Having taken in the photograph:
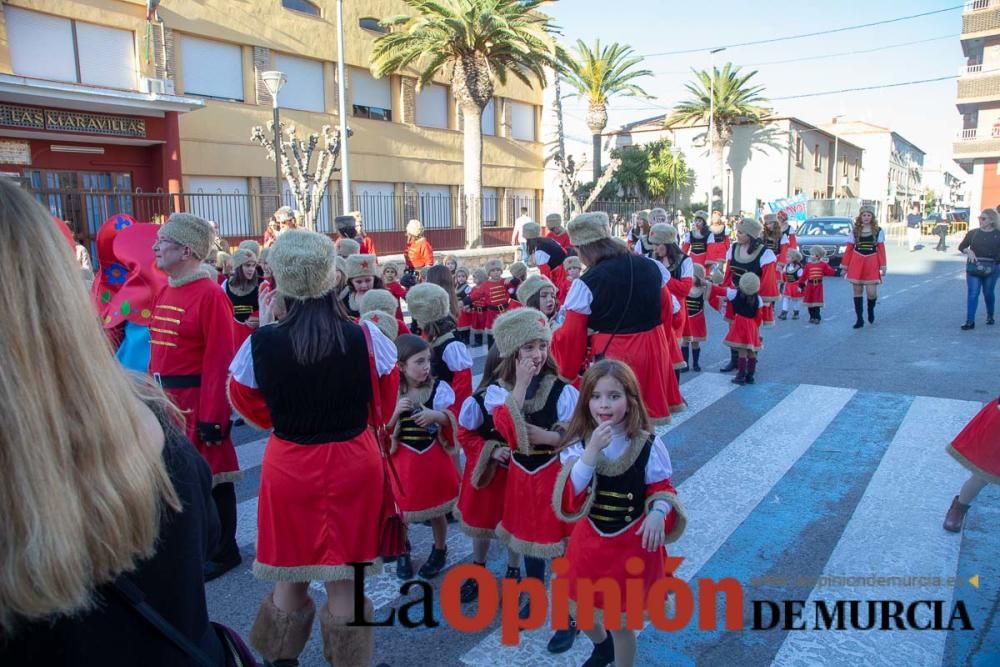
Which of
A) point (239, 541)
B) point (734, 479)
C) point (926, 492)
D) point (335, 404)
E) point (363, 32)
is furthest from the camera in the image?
point (363, 32)

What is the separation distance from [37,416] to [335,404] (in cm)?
168

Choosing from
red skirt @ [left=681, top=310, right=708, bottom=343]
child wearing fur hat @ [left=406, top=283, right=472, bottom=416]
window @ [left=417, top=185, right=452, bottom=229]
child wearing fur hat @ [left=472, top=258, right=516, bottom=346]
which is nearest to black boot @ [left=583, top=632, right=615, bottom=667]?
child wearing fur hat @ [left=406, top=283, right=472, bottom=416]

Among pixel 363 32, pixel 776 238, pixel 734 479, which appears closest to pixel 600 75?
pixel 363 32

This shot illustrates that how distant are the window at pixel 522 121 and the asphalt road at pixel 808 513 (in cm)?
2267

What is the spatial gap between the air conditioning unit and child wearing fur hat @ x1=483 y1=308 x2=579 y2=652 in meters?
16.0

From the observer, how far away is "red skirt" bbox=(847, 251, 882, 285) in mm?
11273

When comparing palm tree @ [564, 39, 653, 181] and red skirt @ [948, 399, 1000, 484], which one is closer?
red skirt @ [948, 399, 1000, 484]

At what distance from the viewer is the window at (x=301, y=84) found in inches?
827

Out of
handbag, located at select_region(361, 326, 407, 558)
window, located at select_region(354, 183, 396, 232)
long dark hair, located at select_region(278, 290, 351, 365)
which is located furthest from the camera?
window, located at select_region(354, 183, 396, 232)

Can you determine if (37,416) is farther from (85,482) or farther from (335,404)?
(335,404)

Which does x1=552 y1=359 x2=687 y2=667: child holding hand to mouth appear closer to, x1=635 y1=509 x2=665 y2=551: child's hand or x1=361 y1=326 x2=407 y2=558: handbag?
x1=635 y1=509 x2=665 y2=551: child's hand

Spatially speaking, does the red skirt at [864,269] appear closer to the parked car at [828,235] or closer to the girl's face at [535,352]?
the parked car at [828,235]

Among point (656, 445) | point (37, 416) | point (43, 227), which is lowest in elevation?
point (656, 445)

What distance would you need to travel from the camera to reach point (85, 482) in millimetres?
1111
